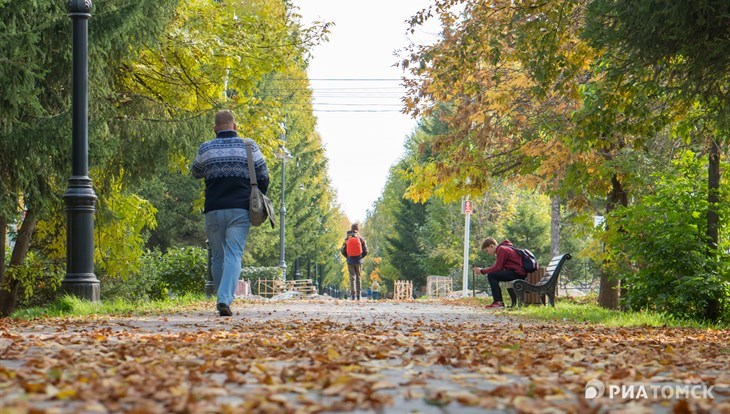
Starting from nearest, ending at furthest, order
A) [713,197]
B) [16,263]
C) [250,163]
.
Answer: [250,163] → [713,197] → [16,263]

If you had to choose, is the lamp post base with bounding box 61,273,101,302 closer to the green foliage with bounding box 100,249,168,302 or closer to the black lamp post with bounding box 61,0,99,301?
the black lamp post with bounding box 61,0,99,301

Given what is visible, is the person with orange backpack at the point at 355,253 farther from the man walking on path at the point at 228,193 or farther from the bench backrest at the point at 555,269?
the man walking on path at the point at 228,193

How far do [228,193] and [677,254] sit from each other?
610 centimetres

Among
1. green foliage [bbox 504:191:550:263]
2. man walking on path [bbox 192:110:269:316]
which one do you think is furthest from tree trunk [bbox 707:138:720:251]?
green foliage [bbox 504:191:550:263]

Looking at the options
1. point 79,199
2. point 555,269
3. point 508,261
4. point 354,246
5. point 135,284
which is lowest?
point 135,284

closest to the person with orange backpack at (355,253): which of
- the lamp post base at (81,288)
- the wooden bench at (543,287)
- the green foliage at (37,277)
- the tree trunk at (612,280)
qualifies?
the tree trunk at (612,280)

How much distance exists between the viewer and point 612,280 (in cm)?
1848

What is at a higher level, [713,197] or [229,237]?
[713,197]

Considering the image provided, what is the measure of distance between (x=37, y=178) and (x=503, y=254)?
7888 mm

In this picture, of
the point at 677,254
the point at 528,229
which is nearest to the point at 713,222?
the point at 677,254

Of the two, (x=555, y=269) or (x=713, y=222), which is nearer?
(x=713, y=222)

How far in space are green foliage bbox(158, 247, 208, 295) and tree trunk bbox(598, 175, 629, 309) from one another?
9.17m

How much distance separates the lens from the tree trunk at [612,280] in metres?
18.9

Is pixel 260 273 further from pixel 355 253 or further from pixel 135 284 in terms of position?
pixel 135 284
